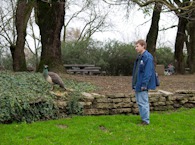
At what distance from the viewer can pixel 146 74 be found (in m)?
6.51

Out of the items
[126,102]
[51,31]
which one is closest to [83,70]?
[51,31]

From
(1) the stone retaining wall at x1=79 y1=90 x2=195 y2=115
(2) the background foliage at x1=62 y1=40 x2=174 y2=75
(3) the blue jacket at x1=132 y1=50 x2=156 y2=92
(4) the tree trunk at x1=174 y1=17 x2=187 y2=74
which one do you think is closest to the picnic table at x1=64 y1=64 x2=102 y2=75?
(2) the background foliage at x1=62 y1=40 x2=174 y2=75

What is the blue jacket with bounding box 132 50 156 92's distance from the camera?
257 inches

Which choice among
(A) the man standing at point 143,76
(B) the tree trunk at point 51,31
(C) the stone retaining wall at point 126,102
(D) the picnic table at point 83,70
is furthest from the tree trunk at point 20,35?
(A) the man standing at point 143,76

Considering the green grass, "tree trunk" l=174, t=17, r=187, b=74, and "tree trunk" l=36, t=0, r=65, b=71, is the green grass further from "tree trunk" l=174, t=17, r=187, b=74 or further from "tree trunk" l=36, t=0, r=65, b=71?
"tree trunk" l=174, t=17, r=187, b=74

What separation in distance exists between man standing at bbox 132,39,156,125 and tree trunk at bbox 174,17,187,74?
539 inches

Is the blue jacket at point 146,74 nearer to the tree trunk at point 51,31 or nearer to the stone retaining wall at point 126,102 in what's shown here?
the stone retaining wall at point 126,102

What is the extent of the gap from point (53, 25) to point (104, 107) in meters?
6.15

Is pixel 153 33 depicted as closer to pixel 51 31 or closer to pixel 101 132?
pixel 51 31

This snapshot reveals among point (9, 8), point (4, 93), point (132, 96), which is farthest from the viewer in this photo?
point (9, 8)

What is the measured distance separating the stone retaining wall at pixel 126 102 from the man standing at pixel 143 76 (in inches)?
54.1

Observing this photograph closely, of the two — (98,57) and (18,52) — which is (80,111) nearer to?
(18,52)

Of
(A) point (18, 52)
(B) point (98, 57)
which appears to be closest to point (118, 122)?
(A) point (18, 52)

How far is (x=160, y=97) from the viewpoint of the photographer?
885cm
